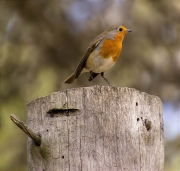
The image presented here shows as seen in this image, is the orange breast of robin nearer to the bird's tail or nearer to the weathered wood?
the bird's tail

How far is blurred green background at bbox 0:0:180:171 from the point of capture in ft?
22.7

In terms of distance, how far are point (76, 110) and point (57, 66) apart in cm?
394

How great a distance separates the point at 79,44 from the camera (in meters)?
7.05

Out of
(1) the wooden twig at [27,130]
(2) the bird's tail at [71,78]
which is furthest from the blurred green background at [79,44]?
(1) the wooden twig at [27,130]

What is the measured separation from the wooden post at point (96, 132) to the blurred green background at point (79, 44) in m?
3.67

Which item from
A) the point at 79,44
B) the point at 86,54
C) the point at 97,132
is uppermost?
the point at 79,44

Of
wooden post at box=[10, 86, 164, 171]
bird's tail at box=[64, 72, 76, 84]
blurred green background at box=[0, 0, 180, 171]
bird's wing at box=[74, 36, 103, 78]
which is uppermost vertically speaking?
blurred green background at box=[0, 0, 180, 171]

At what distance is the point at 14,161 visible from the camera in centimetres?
648

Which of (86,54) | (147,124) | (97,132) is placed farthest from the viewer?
(86,54)

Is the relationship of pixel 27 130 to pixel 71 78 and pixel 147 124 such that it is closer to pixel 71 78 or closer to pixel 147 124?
pixel 147 124

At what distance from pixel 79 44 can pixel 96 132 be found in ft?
13.4

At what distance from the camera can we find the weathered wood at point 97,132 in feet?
10.0

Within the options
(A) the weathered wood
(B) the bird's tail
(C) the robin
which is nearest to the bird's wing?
(C) the robin

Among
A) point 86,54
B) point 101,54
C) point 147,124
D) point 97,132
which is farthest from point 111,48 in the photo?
point 97,132
